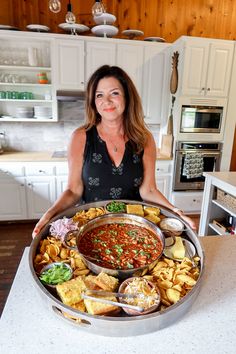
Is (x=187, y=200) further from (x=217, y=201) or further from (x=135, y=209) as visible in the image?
(x=135, y=209)

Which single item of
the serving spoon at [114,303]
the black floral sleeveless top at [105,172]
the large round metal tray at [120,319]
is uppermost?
the black floral sleeveless top at [105,172]

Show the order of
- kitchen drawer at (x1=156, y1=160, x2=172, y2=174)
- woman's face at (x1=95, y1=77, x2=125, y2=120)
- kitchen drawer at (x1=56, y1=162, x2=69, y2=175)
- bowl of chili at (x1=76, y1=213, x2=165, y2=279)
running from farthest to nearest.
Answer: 1. kitchen drawer at (x1=156, y1=160, x2=172, y2=174)
2. kitchen drawer at (x1=56, y1=162, x2=69, y2=175)
3. woman's face at (x1=95, y1=77, x2=125, y2=120)
4. bowl of chili at (x1=76, y1=213, x2=165, y2=279)

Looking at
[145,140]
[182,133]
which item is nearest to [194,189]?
[182,133]

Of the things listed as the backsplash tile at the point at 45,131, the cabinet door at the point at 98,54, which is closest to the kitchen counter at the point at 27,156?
the backsplash tile at the point at 45,131

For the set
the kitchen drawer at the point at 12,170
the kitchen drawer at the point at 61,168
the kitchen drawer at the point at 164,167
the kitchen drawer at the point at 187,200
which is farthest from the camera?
→ the kitchen drawer at the point at 187,200

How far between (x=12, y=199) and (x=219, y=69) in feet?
10.3

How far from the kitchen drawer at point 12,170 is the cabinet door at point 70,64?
113 centimetres

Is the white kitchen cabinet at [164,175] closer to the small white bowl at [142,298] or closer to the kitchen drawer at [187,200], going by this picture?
the kitchen drawer at [187,200]

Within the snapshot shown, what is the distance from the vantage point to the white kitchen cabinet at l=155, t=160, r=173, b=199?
3.36 meters

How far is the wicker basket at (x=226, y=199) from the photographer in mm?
2176

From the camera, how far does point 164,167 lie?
337 cm

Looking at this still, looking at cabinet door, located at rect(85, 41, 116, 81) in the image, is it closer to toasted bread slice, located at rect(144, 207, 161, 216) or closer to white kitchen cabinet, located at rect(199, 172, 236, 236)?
white kitchen cabinet, located at rect(199, 172, 236, 236)

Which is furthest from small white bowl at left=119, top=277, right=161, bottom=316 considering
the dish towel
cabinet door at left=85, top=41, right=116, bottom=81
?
cabinet door at left=85, top=41, right=116, bottom=81

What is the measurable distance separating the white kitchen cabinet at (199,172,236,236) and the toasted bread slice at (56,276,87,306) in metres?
1.66
